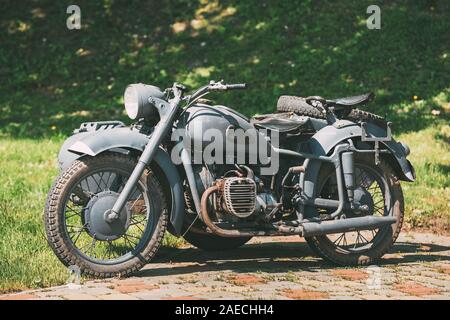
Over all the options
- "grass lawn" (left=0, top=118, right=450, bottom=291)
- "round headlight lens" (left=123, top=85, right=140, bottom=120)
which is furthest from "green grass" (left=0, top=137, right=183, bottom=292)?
"round headlight lens" (left=123, top=85, right=140, bottom=120)

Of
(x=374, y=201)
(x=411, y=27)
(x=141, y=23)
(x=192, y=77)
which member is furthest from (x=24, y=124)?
(x=374, y=201)

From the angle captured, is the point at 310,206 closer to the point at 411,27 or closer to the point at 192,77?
the point at 192,77

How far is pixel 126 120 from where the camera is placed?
14586 millimetres

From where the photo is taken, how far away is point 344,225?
7027 mm

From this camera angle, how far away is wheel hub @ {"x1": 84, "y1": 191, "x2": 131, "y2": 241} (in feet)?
21.0

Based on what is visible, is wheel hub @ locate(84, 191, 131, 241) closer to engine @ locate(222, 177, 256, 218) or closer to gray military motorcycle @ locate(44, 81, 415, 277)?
gray military motorcycle @ locate(44, 81, 415, 277)

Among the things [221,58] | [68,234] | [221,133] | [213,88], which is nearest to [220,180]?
[221,133]

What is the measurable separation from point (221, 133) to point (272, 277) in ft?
3.45

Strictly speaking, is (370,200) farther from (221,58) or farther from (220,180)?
(221,58)

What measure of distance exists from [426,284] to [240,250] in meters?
1.85

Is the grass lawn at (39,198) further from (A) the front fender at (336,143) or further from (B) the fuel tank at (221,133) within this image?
(A) the front fender at (336,143)

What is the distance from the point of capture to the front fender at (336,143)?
7109mm

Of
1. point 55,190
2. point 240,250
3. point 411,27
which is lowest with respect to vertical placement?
point 240,250

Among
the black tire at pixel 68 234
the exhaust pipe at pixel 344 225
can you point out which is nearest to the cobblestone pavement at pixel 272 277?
the black tire at pixel 68 234
